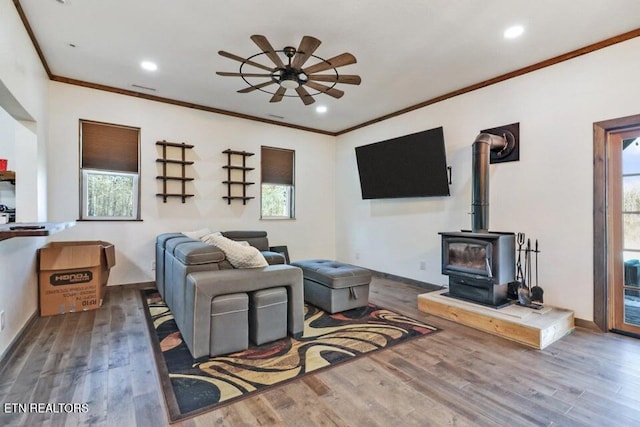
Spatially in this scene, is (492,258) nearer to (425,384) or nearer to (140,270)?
(425,384)

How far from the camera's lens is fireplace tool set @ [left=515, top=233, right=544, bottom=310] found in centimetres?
313

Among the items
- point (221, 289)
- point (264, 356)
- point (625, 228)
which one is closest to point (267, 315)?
point (264, 356)

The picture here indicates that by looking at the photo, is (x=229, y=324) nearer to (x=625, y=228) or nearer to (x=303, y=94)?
(x=303, y=94)

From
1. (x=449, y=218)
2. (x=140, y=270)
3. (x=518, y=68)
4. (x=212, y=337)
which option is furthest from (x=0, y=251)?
(x=518, y=68)

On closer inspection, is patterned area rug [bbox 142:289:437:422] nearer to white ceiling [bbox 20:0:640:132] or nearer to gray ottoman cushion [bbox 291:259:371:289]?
gray ottoman cushion [bbox 291:259:371:289]

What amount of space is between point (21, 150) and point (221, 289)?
274 centimetres

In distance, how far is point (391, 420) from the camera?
1680 mm

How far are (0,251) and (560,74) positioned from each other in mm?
5248

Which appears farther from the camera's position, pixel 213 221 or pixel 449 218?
pixel 213 221

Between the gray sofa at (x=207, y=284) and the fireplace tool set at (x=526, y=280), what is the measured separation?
90.7 inches

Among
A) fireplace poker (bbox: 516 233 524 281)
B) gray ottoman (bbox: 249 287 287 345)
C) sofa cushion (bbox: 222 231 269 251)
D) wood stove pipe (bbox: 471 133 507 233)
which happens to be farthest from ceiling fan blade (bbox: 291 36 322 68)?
fireplace poker (bbox: 516 233 524 281)

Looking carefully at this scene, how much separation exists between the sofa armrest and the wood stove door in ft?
9.99

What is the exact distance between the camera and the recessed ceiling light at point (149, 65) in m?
3.49

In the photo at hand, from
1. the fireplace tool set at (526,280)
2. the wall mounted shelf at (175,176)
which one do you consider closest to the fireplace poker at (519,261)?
the fireplace tool set at (526,280)
